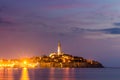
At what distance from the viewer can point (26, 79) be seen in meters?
117

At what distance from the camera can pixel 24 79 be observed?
383 ft

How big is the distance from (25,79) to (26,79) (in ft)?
0.91

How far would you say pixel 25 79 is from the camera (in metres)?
117

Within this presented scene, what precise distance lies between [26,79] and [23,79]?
0.83 meters

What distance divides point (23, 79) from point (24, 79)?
1.14 ft

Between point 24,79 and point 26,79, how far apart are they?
57 centimetres

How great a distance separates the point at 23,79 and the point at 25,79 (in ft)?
1.81

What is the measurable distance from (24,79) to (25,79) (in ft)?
1.05
